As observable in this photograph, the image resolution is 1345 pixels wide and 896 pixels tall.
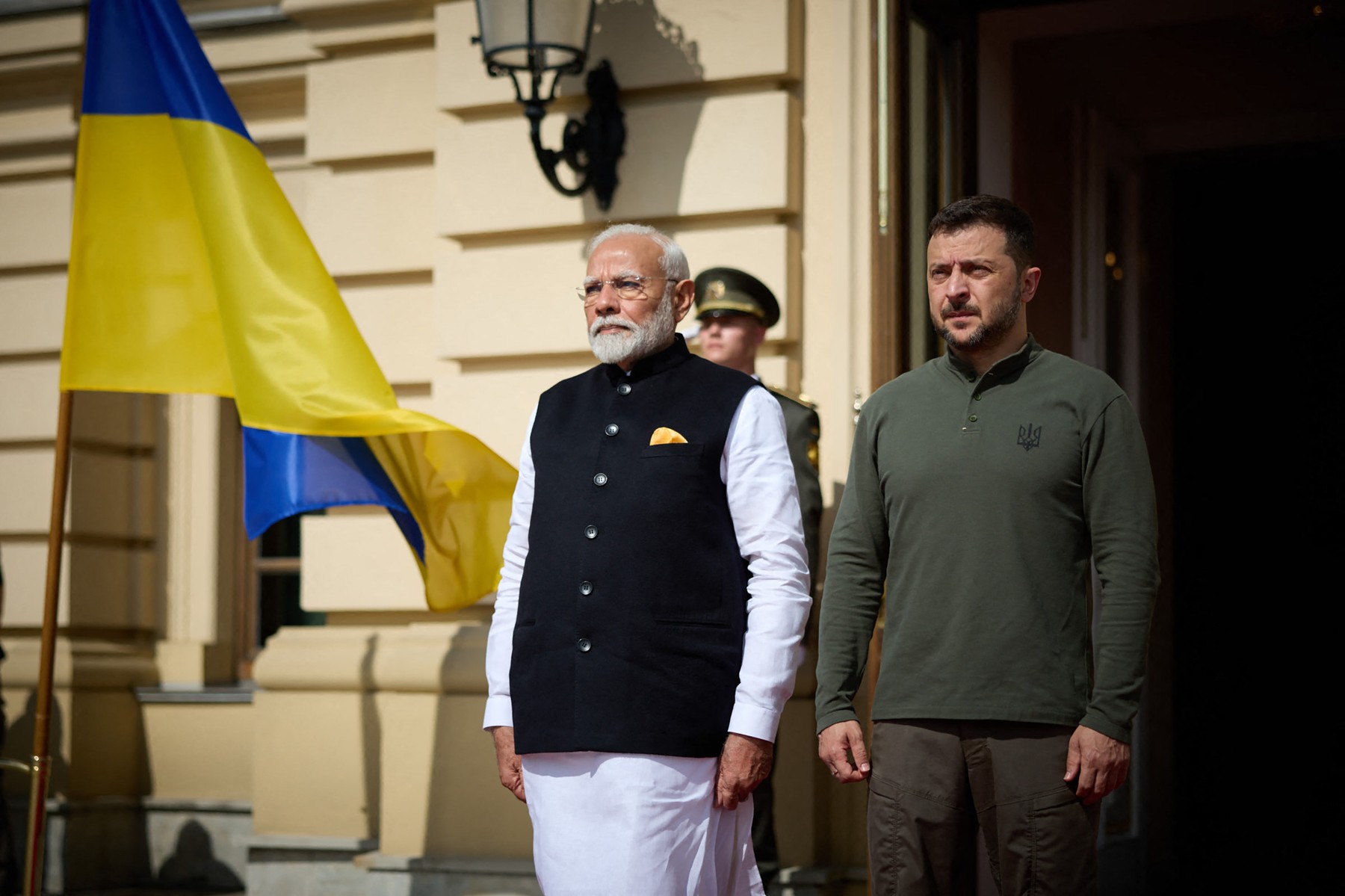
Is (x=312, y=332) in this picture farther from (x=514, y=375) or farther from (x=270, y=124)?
(x=270, y=124)

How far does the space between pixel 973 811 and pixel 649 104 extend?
10.5 ft

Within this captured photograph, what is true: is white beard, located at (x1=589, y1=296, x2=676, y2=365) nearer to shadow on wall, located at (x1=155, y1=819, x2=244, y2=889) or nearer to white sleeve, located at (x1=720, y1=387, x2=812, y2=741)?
white sleeve, located at (x1=720, y1=387, x2=812, y2=741)

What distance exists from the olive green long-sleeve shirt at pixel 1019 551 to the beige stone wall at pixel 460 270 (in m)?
2.08

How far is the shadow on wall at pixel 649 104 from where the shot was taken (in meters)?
5.27

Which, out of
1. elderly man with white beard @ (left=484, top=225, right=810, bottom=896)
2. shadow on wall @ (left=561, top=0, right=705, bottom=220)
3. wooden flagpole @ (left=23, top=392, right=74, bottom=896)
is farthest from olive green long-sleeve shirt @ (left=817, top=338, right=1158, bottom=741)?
shadow on wall @ (left=561, top=0, right=705, bottom=220)

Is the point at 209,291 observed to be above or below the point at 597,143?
below

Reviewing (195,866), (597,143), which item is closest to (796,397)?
(597,143)

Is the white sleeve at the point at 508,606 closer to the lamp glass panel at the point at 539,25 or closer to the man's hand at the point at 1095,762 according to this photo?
the man's hand at the point at 1095,762

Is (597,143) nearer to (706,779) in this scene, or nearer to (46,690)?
(46,690)

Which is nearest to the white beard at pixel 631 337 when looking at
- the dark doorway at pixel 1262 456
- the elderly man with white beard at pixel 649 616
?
the elderly man with white beard at pixel 649 616

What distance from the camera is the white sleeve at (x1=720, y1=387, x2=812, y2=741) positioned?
9.96ft

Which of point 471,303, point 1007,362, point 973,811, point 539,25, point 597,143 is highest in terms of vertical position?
point 539,25

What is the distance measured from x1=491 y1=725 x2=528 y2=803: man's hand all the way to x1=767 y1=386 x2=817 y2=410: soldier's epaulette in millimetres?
1868

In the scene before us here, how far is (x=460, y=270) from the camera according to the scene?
5594 millimetres
